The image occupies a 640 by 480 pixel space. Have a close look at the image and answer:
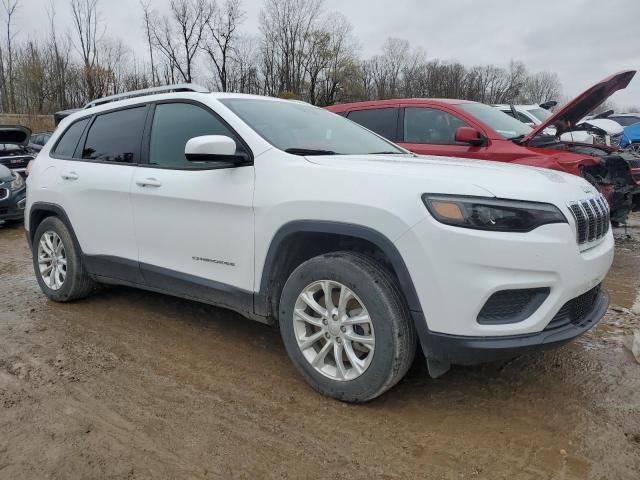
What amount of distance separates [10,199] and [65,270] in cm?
535

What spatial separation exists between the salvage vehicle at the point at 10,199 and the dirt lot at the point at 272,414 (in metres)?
5.77

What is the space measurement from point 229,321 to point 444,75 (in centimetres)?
6738

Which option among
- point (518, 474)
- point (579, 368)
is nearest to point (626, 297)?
point (579, 368)

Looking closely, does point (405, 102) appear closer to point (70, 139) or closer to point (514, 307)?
point (70, 139)

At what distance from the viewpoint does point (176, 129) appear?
351cm

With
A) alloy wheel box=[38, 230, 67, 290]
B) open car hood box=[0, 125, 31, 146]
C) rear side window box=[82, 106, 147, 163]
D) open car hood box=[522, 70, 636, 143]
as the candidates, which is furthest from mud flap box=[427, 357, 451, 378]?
open car hood box=[0, 125, 31, 146]

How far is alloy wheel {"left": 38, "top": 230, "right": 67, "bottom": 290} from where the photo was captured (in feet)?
14.3

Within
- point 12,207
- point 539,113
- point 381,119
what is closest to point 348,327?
point 381,119

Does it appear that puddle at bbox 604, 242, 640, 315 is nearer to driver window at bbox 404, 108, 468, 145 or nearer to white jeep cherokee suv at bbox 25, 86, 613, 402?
white jeep cherokee suv at bbox 25, 86, 613, 402

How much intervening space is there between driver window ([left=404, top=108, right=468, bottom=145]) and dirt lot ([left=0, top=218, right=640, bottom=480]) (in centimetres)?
283

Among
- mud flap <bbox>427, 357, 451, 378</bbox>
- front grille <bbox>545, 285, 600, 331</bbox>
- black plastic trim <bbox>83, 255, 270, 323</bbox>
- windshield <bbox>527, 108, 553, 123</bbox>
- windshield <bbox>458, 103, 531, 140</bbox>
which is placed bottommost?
mud flap <bbox>427, 357, 451, 378</bbox>

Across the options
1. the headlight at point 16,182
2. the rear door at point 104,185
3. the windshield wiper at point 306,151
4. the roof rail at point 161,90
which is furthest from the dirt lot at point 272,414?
the headlight at point 16,182

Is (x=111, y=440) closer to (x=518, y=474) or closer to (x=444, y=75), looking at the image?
(x=518, y=474)

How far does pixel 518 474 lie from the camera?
213cm
